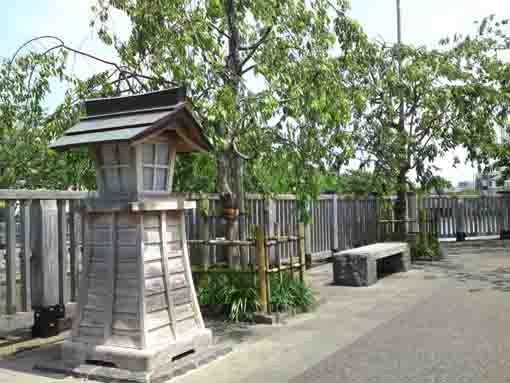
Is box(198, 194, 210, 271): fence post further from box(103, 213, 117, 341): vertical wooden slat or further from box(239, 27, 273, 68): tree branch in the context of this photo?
box(103, 213, 117, 341): vertical wooden slat

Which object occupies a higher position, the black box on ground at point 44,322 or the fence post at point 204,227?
the fence post at point 204,227

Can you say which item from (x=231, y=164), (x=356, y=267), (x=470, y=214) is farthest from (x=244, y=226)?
(x=470, y=214)

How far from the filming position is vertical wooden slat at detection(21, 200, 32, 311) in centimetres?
588

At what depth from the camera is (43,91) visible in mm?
6977

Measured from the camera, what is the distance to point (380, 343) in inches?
223

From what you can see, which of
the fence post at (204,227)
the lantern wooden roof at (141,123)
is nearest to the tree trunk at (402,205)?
the fence post at (204,227)

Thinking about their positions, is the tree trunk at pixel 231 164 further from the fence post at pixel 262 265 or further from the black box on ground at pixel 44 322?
the black box on ground at pixel 44 322

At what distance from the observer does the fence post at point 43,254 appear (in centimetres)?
602

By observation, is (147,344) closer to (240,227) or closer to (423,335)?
(423,335)

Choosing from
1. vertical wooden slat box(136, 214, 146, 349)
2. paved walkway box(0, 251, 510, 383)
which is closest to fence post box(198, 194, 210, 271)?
paved walkway box(0, 251, 510, 383)

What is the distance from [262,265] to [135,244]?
7.46 feet

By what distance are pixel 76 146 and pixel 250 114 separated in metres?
2.01

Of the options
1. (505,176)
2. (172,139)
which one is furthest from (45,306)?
(505,176)

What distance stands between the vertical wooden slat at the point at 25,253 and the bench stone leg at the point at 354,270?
5456 millimetres
